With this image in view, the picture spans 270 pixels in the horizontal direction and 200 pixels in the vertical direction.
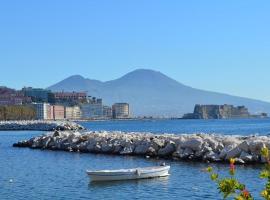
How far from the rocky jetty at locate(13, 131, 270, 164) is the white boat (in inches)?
199

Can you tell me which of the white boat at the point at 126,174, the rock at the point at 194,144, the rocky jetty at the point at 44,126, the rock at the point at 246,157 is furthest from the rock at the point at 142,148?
the rocky jetty at the point at 44,126

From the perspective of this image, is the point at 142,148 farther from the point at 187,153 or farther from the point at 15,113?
the point at 15,113

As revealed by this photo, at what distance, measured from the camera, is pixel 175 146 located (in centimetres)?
3269

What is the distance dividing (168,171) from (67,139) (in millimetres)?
21271

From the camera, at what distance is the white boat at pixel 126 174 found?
73.6 ft

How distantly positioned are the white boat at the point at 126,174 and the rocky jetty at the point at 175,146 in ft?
16.6

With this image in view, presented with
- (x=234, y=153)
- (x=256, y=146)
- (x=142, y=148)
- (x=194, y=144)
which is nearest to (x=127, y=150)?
(x=142, y=148)

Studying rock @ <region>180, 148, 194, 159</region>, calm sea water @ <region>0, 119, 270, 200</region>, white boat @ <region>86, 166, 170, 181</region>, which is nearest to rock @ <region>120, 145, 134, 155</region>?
calm sea water @ <region>0, 119, 270, 200</region>

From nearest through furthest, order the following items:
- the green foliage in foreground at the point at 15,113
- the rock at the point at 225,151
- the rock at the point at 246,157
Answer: the rock at the point at 246,157 → the rock at the point at 225,151 → the green foliage in foreground at the point at 15,113

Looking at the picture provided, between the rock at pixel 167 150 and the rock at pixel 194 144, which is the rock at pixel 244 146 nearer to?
the rock at pixel 194 144

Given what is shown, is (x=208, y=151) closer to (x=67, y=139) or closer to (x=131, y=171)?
(x=131, y=171)

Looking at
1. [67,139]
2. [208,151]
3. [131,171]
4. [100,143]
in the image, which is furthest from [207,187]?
[67,139]

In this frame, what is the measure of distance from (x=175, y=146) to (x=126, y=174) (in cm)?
1026

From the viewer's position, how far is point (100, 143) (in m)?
39.3
